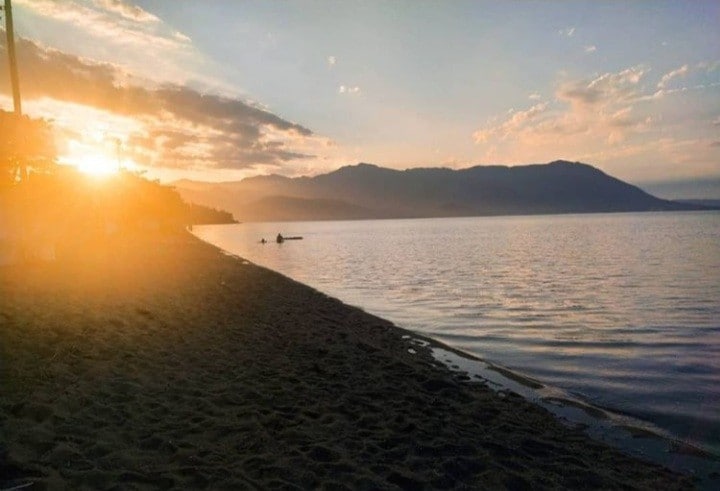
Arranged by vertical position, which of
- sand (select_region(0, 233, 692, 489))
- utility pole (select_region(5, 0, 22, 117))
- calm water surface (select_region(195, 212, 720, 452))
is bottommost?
calm water surface (select_region(195, 212, 720, 452))

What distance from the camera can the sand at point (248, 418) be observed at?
5688 millimetres

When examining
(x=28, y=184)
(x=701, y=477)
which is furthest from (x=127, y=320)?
(x=28, y=184)

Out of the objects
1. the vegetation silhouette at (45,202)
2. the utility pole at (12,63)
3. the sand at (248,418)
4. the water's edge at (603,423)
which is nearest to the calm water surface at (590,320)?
the water's edge at (603,423)

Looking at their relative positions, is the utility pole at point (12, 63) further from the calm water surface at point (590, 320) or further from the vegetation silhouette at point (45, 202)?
the calm water surface at point (590, 320)

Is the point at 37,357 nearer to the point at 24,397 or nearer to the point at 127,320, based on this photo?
the point at 24,397

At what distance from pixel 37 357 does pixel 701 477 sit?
1140 cm

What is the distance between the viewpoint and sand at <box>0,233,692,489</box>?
569cm

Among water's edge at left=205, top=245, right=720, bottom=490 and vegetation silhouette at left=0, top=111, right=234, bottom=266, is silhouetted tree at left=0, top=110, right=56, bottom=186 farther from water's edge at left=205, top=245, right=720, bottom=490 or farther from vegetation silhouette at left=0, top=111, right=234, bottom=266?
water's edge at left=205, top=245, right=720, bottom=490

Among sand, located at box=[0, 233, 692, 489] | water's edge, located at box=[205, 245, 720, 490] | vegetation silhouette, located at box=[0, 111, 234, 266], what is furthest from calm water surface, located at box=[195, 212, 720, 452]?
vegetation silhouette, located at box=[0, 111, 234, 266]

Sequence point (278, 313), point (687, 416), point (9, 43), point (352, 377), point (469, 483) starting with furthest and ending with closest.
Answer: point (9, 43) < point (278, 313) < point (352, 377) < point (687, 416) < point (469, 483)

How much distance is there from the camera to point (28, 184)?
25.5m

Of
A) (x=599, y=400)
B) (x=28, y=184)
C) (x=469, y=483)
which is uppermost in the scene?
(x=28, y=184)

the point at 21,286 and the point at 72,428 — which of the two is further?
the point at 21,286

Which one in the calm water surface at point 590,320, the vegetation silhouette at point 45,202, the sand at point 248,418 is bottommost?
the calm water surface at point 590,320
